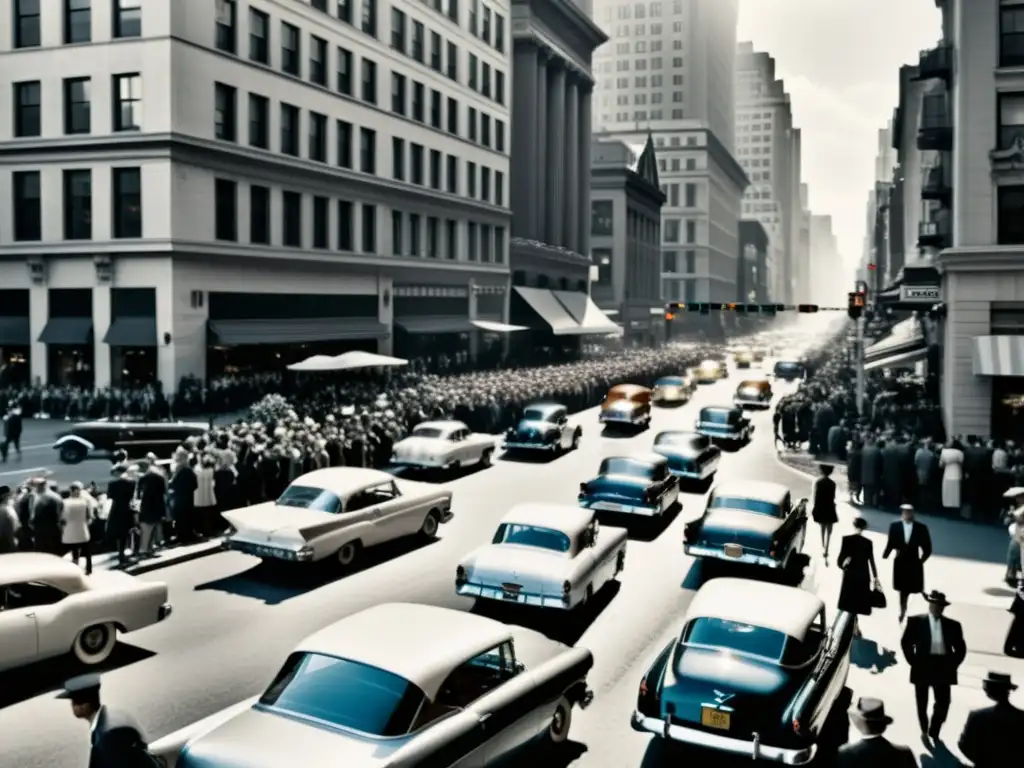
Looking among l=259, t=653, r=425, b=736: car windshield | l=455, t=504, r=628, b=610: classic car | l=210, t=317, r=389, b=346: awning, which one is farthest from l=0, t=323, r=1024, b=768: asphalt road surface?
l=210, t=317, r=389, b=346: awning

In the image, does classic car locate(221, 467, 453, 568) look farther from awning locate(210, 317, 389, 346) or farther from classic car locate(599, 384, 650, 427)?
awning locate(210, 317, 389, 346)

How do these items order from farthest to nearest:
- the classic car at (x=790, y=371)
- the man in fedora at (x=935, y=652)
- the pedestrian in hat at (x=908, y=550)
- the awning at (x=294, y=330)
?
the classic car at (x=790, y=371) → the awning at (x=294, y=330) → the pedestrian in hat at (x=908, y=550) → the man in fedora at (x=935, y=652)

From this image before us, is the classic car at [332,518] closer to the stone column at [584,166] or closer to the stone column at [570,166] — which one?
the stone column at [570,166]

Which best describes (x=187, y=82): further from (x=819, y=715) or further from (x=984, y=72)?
(x=819, y=715)

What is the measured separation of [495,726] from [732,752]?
2346 millimetres

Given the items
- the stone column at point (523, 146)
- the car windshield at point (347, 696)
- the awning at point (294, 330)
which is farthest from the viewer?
the stone column at point (523, 146)

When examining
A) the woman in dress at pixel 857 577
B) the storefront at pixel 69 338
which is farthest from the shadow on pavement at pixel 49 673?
the storefront at pixel 69 338

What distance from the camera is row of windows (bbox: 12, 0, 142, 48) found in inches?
1479

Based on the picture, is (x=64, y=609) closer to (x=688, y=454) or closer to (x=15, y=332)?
(x=688, y=454)

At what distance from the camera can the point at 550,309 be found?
239 ft

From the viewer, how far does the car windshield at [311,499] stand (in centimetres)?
1661

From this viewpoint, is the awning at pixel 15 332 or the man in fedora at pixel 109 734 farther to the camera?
the awning at pixel 15 332

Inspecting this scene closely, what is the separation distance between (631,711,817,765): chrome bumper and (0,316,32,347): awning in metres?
36.3

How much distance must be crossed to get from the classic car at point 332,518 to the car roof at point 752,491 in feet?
18.3
